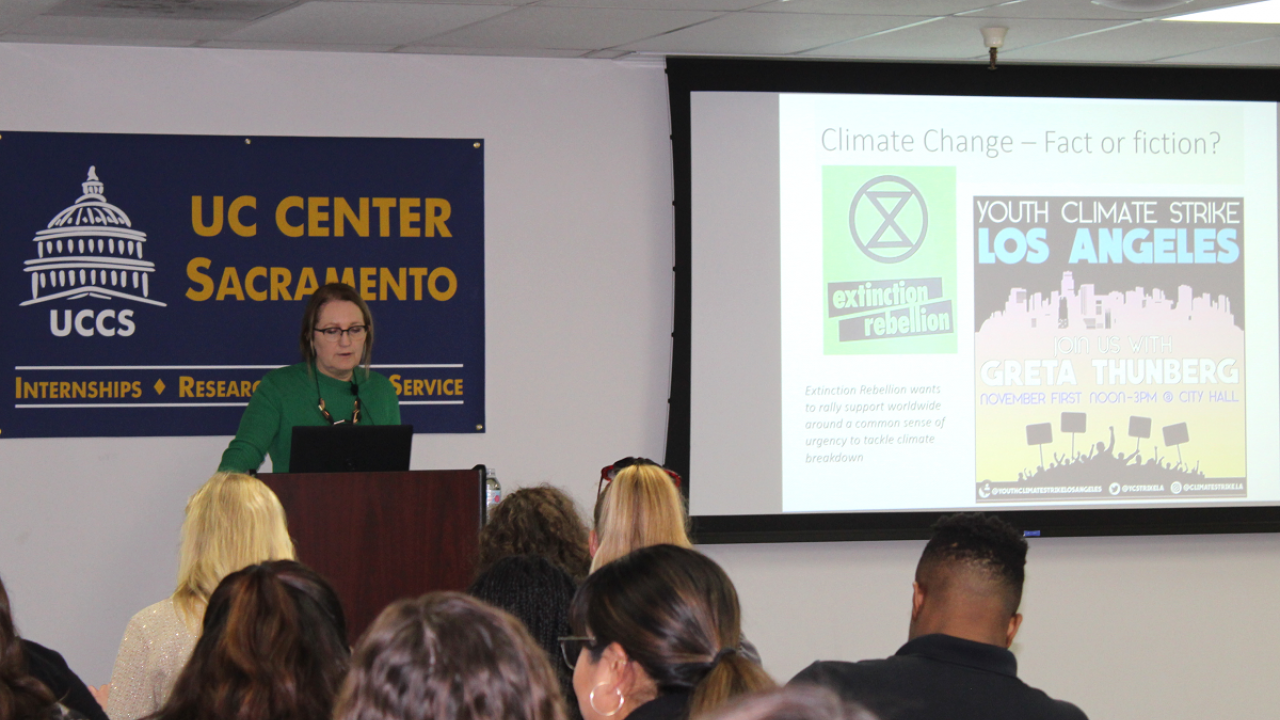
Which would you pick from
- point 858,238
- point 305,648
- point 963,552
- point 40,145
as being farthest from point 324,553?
point 858,238

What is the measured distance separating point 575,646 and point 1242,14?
3547 millimetres

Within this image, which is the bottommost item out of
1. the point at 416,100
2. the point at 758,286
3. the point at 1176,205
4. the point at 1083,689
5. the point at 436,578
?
the point at 1083,689

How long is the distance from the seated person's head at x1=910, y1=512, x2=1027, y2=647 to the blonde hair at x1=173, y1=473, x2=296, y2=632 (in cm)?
134

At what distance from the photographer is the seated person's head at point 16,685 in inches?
61.5

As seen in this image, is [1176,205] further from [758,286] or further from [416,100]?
[416,100]

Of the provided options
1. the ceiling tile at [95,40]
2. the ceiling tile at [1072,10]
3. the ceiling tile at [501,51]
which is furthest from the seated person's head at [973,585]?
the ceiling tile at [95,40]

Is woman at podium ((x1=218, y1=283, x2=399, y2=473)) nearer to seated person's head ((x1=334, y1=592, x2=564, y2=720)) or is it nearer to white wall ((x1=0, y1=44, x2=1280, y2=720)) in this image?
white wall ((x1=0, y1=44, x2=1280, y2=720))

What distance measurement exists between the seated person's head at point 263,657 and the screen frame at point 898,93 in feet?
9.61

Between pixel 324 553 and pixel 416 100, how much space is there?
2091 mm

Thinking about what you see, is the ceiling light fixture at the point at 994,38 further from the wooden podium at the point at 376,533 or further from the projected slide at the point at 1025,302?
the wooden podium at the point at 376,533

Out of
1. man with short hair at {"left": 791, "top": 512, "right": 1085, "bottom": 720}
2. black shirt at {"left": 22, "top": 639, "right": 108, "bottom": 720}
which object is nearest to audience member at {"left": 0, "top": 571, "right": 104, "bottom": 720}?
black shirt at {"left": 22, "top": 639, "right": 108, "bottom": 720}

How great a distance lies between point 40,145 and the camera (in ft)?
14.1

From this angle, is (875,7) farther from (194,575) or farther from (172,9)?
(194,575)

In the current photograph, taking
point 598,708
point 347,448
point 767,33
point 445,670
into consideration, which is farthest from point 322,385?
point 445,670
